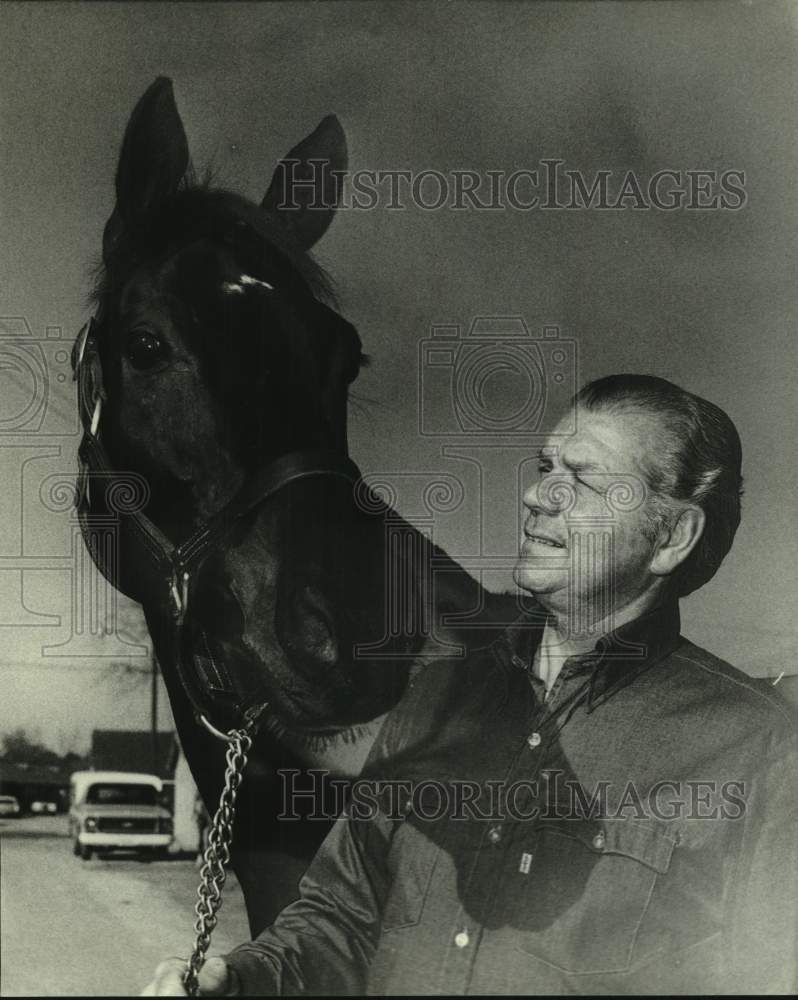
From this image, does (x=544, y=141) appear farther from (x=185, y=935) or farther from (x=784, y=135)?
(x=185, y=935)

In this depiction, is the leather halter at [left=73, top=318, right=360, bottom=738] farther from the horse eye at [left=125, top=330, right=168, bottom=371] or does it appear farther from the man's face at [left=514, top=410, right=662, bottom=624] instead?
the man's face at [left=514, top=410, right=662, bottom=624]

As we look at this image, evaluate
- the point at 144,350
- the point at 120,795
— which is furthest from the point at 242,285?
the point at 120,795

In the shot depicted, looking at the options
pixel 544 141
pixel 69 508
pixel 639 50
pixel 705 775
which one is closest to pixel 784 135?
pixel 639 50

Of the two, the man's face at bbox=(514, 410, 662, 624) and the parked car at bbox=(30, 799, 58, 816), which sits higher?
the man's face at bbox=(514, 410, 662, 624)

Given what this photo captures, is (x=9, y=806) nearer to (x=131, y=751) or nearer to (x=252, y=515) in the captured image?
(x=131, y=751)

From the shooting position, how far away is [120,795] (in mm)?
2613

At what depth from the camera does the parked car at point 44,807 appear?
260 cm

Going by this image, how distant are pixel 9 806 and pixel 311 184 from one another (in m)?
1.64

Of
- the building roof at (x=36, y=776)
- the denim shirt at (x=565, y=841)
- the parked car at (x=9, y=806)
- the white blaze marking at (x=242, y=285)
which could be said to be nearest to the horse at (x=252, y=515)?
the white blaze marking at (x=242, y=285)

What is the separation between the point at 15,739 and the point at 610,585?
1444 mm

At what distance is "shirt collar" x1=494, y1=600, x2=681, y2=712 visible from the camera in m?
2.58

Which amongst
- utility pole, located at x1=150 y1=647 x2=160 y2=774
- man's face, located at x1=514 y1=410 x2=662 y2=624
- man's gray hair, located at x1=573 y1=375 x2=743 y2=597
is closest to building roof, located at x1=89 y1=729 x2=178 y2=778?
utility pole, located at x1=150 y1=647 x2=160 y2=774

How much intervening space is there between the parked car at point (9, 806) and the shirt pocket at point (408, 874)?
879 mm

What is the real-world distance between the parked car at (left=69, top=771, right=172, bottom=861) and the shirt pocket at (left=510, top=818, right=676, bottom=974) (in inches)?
33.9
